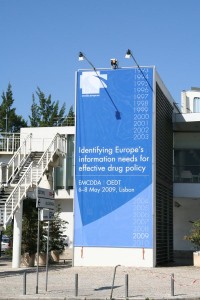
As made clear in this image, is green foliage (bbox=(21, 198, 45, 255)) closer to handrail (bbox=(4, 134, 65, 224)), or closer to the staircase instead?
the staircase

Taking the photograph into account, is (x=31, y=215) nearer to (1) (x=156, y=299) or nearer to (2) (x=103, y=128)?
(2) (x=103, y=128)

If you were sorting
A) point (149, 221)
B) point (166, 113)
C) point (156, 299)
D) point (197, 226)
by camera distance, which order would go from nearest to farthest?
1. point (156, 299)
2. point (149, 221)
3. point (197, 226)
4. point (166, 113)

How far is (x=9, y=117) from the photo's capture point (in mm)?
59188

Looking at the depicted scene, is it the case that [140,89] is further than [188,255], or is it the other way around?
[188,255]

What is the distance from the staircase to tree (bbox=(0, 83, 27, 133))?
31.3m

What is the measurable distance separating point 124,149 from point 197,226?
16.9 ft

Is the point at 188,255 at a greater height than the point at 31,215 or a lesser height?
lesser

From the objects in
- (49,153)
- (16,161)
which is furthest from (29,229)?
(16,161)

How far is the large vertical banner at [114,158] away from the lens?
2355 centimetres

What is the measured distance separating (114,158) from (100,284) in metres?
8.19

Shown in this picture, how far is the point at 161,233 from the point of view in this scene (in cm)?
2530

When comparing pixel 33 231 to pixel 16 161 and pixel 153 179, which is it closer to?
pixel 16 161

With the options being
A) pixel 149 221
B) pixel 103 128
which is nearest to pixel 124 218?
pixel 149 221

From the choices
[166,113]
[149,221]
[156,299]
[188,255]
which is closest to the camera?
[156,299]
